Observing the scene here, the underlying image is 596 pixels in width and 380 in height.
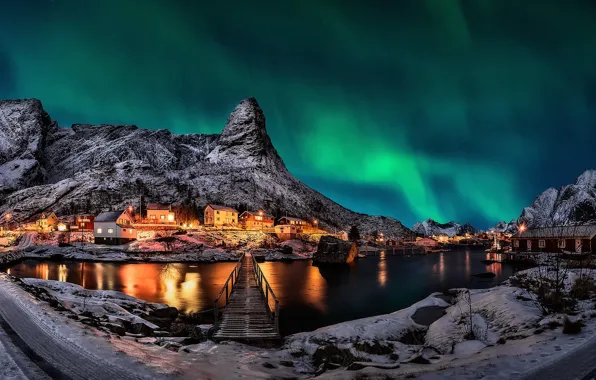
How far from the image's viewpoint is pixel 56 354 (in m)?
8.91

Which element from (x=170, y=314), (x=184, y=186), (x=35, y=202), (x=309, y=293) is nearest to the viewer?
(x=170, y=314)

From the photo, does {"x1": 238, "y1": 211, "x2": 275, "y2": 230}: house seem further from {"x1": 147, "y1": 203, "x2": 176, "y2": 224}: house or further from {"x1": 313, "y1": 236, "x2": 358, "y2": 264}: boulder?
{"x1": 313, "y1": 236, "x2": 358, "y2": 264}: boulder

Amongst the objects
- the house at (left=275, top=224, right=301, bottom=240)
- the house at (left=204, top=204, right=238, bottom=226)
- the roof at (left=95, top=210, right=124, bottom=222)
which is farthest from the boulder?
the roof at (left=95, top=210, right=124, bottom=222)

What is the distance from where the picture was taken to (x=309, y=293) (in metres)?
40.3

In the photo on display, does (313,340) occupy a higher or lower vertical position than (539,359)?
lower

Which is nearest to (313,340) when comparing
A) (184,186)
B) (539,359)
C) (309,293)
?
(539,359)

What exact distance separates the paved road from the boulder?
7327 cm

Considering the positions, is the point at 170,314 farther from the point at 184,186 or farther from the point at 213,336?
the point at 184,186

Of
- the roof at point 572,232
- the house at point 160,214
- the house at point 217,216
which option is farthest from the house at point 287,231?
the roof at point 572,232

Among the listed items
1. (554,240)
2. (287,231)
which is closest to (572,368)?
(554,240)

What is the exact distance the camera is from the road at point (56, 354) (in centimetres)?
770

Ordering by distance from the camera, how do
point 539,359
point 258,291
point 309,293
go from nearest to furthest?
point 539,359
point 258,291
point 309,293

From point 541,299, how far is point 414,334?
650cm

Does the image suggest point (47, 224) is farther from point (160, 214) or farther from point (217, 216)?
point (217, 216)
